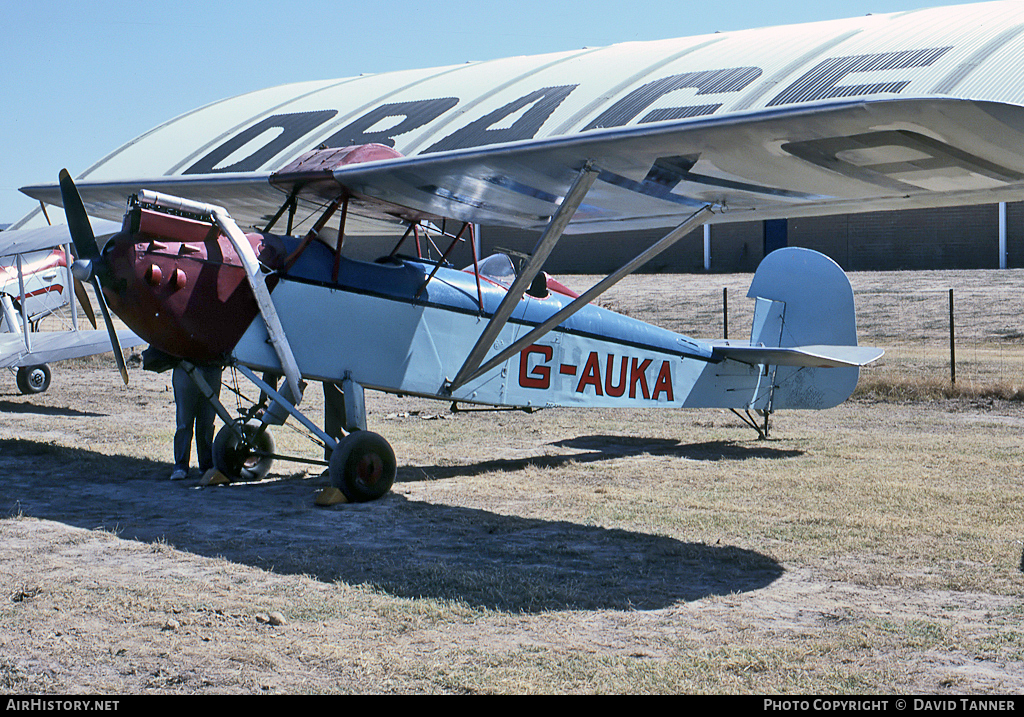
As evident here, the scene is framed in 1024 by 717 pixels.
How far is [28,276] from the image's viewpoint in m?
17.2

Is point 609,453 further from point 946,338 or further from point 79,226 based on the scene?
point 946,338

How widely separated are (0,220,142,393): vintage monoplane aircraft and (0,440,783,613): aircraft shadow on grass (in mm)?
5115

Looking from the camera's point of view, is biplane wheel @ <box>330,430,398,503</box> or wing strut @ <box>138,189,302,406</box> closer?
wing strut @ <box>138,189,302,406</box>

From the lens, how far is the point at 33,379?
15.2m

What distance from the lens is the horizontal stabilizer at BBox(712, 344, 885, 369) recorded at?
8.87m

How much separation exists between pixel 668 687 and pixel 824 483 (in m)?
4.71

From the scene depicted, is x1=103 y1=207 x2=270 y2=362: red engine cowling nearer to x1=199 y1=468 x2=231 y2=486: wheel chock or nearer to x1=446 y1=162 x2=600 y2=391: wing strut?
x1=199 y1=468 x2=231 y2=486: wheel chock

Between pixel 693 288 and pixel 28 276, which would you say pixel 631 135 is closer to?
pixel 28 276

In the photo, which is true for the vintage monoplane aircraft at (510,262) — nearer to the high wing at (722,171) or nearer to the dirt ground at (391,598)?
the high wing at (722,171)

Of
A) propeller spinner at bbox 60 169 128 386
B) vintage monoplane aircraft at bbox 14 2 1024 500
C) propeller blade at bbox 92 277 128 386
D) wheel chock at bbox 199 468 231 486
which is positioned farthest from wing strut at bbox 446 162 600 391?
propeller spinner at bbox 60 169 128 386

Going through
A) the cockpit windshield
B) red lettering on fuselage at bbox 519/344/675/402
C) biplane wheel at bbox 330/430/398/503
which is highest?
the cockpit windshield

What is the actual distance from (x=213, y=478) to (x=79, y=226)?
2.31m

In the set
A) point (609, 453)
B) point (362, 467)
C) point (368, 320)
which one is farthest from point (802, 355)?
point (362, 467)
